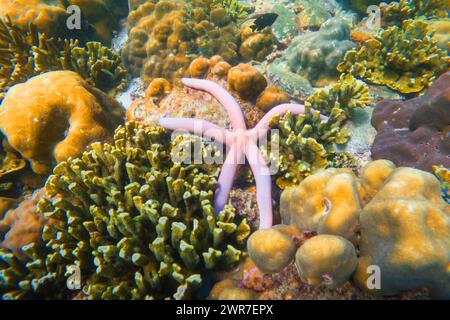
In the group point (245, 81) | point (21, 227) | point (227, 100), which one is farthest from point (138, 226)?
point (245, 81)

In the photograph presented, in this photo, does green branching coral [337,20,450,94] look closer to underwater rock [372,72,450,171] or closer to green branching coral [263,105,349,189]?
underwater rock [372,72,450,171]

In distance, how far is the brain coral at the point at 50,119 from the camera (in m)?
3.56

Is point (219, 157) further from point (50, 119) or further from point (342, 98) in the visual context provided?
point (50, 119)

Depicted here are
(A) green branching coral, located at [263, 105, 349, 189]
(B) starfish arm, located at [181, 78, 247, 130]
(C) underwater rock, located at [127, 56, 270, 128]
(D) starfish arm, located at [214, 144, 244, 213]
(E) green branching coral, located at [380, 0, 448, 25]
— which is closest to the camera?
(D) starfish arm, located at [214, 144, 244, 213]

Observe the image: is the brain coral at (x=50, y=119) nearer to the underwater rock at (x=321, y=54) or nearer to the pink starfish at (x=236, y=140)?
the pink starfish at (x=236, y=140)

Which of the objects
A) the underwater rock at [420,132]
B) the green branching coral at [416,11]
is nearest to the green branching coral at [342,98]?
the underwater rock at [420,132]

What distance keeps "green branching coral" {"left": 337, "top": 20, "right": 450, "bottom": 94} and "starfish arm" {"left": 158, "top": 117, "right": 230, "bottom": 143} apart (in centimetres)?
274

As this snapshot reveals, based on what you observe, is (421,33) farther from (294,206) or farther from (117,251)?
(117,251)

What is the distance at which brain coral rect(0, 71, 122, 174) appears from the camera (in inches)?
140

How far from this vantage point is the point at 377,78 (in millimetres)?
4523

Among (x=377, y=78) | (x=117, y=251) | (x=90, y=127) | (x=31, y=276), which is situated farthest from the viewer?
(x=377, y=78)

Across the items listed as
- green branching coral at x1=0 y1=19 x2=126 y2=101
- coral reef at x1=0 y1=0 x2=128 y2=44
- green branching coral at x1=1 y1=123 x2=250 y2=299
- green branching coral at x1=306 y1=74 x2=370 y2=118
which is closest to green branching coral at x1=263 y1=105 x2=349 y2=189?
green branching coral at x1=306 y1=74 x2=370 y2=118
